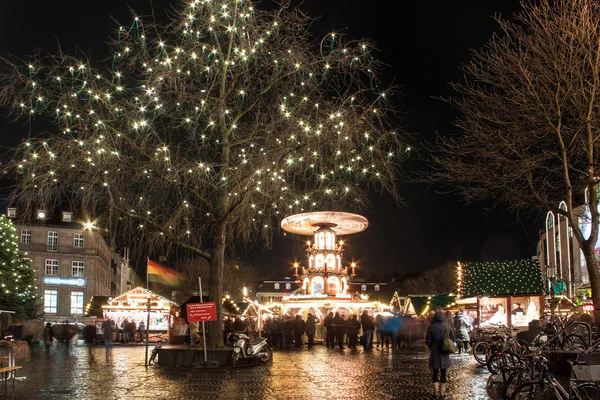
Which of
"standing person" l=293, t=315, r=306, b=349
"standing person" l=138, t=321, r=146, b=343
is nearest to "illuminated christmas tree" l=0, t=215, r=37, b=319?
"standing person" l=138, t=321, r=146, b=343

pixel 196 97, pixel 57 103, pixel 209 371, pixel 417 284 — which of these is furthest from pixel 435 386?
pixel 417 284

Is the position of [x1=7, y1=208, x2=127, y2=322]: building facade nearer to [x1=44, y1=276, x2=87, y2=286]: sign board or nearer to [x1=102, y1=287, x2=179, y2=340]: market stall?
[x1=44, y1=276, x2=87, y2=286]: sign board

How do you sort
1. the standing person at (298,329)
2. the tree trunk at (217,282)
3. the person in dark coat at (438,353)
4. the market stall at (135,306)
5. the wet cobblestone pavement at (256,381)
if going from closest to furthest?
the wet cobblestone pavement at (256,381)
the person in dark coat at (438,353)
the tree trunk at (217,282)
the standing person at (298,329)
the market stall at (135,306)

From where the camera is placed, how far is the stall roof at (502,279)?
109 ft

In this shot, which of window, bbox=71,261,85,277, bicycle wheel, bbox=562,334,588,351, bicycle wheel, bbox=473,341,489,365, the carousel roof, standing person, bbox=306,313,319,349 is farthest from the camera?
window, bbox=71,261,85,277

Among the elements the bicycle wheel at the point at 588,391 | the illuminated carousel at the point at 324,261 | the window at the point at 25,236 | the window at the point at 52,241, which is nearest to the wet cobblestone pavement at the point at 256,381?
the bicycle wheel at the point at 588,391

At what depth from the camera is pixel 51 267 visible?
250 feet

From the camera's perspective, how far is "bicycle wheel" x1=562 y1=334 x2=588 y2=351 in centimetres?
1486

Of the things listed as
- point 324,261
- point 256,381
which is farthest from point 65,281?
point 256,381

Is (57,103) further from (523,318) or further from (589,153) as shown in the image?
(523,318)

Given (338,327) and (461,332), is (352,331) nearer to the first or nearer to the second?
(338,327)

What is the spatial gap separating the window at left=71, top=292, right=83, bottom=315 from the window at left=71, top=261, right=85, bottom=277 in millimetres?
2011

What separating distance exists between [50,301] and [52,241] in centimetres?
645

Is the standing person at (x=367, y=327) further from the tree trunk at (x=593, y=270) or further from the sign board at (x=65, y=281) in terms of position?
the sign board at (x=65, y=281)
